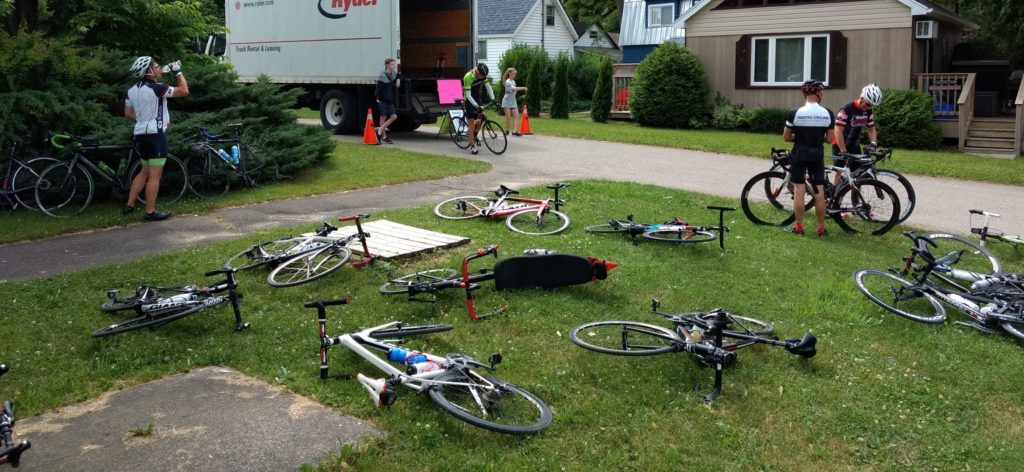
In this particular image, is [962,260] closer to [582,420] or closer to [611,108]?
[582,420]

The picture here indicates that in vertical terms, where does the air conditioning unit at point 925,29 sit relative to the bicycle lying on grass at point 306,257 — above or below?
above

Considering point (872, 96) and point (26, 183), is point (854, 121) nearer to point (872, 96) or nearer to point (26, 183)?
point (872, 96)

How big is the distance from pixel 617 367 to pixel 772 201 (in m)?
5.90

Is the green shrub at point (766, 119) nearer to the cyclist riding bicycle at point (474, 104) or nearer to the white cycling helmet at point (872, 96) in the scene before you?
the cyclist riding bicycle at point (474, 104)

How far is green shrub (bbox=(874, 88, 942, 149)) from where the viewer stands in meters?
20.6

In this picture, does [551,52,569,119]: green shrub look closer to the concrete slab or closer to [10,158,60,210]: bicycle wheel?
[10,158,60,210]: bicycle wheel

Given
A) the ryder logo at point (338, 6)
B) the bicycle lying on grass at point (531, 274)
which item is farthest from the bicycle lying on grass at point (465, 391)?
the ryder logo at point (338, 6)

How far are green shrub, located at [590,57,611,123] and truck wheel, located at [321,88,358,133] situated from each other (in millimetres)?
8940

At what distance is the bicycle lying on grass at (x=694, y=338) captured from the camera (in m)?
5.72

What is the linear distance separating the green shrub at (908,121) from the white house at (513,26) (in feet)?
79.3

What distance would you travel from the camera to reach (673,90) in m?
25.1

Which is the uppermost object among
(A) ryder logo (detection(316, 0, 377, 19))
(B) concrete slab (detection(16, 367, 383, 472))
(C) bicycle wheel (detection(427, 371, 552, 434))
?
(A) ryder logo (detection(316, 0, 377, 19))

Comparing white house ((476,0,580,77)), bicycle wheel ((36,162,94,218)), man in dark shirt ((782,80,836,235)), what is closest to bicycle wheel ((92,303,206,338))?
bicycle wheel ((36,162,94,218))

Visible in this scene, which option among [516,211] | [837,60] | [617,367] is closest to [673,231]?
[516,211]
